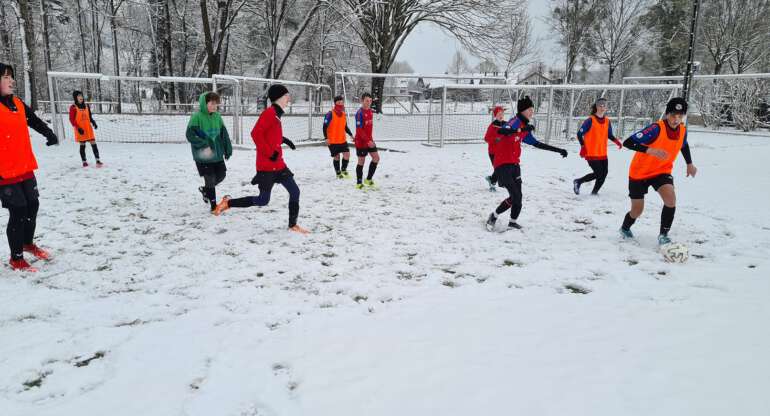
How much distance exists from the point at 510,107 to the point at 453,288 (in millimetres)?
14568

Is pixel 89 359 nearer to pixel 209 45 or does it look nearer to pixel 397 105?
pixel 397 105

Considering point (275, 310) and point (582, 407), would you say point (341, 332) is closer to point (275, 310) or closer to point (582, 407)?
point (275, 310)

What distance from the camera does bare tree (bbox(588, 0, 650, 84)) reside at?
110ft

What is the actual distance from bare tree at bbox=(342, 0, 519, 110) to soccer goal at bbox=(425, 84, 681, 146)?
6674 mm

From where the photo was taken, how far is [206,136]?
6336 mm

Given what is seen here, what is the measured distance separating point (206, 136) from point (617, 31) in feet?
115

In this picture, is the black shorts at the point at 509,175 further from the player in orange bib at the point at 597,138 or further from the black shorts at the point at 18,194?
the black shorts at the point at 18,194

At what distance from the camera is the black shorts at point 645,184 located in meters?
5.34

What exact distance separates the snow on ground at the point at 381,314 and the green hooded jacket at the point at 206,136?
0.86 meters

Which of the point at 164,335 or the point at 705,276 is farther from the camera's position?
the point at 705,276

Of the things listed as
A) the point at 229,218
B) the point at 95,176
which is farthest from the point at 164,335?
the point at 95,176

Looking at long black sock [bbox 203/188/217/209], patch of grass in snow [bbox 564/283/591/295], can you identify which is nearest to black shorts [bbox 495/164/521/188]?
patch of grass in snow [bbox 564/283/591/295]

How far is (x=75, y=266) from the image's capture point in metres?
4.60

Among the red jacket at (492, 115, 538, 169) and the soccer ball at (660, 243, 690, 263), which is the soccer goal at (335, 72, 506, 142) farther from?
the soccer ball at (660, 243, 690, 263)
